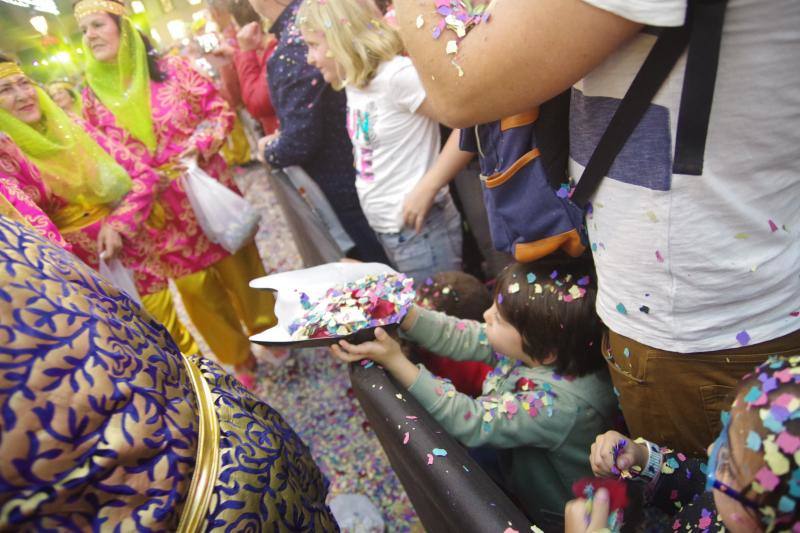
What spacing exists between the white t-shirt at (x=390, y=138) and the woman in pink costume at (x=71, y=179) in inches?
42.1

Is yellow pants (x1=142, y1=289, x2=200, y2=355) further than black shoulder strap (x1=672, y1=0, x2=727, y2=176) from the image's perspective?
Yes

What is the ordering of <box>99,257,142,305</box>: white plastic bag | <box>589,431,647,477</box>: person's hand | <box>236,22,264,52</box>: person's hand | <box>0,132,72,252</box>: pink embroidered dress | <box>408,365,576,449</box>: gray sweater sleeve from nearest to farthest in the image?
<box>589,431,647,477</box>: person's hand, <box>408,365,576,449</box>: gray sweater sleeve, <box>0,132,72,252</box>: pink embroidered dress, <box>99,257,142,305</box>: white plastic bag, <box>236,22,264,52</box>: person's hand

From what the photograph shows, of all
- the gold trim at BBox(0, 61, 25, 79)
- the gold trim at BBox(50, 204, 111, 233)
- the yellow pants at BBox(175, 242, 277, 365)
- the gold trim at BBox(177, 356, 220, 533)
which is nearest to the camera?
the gold trim at BBox(177, 356, 220, 533)

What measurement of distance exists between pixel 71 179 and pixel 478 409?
1893 millimetres

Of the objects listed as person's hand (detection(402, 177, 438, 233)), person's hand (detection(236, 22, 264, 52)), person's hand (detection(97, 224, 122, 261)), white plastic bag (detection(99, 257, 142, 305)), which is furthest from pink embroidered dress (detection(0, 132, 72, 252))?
person's hand (detection(236, 22, 264, 52))

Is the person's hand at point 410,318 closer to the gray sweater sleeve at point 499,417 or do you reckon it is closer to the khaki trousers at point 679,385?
the gray sweater sleeve at point 499,417

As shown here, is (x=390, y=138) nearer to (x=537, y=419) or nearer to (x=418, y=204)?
(x=418, y=204)

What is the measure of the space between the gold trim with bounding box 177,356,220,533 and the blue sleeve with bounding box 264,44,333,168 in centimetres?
171

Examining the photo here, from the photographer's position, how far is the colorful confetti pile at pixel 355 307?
50.5 inches

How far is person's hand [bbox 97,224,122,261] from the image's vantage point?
2104mm

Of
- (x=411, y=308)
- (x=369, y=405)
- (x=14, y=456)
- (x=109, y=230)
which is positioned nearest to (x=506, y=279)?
(x=411, y=308)

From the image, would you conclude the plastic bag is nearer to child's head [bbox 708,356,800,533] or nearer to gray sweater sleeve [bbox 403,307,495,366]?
gray sweater sleeve [bbox 403,307,495,366]

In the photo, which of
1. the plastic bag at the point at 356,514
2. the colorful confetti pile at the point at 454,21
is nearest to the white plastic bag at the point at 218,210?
the plastic bag at the point at 356,514

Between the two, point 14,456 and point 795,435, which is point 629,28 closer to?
point 795,435
